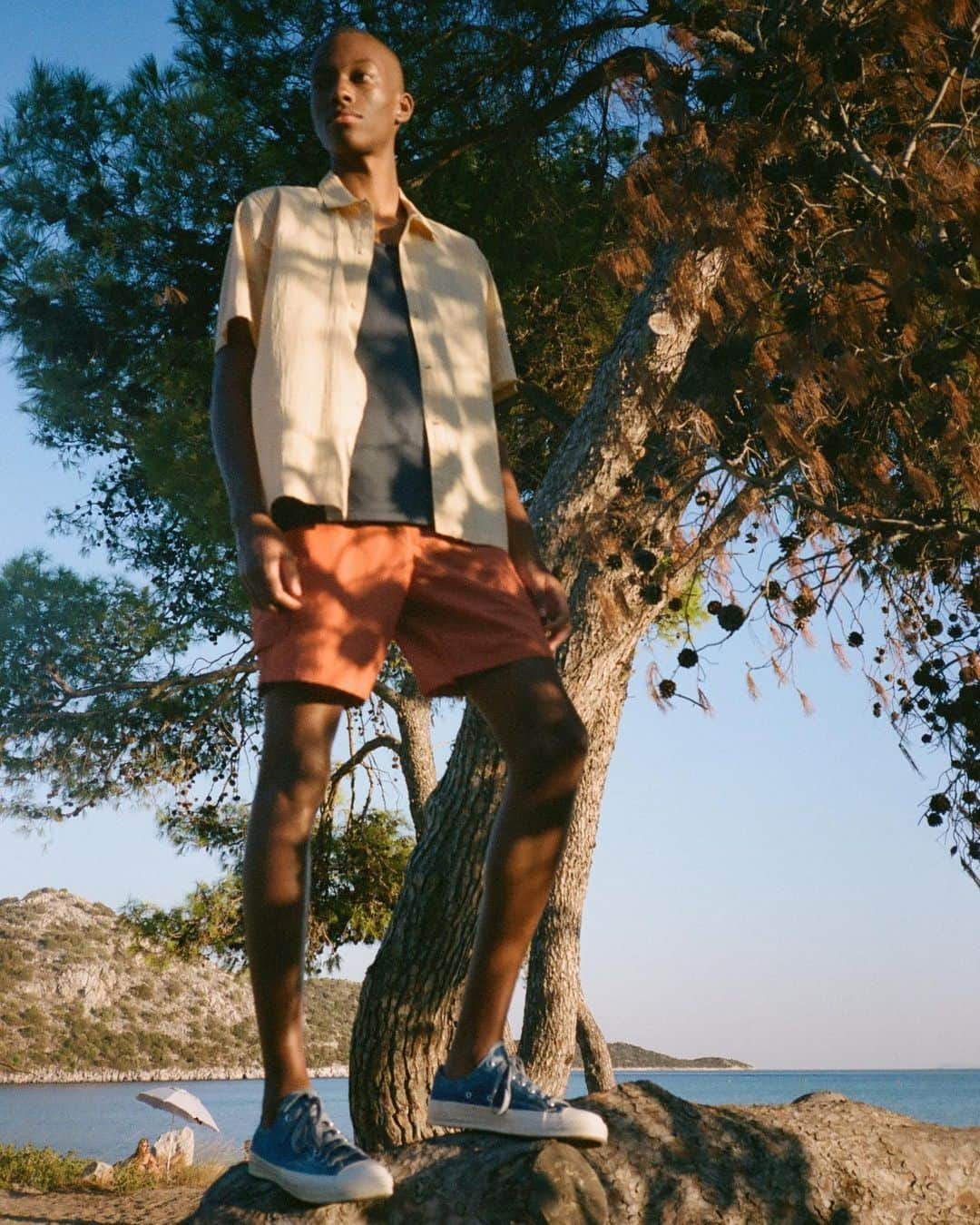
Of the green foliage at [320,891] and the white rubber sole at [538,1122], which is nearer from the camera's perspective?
the white rubber sole at [538,1122]

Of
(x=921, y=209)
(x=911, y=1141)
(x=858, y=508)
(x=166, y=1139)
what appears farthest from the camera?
(x=166, y=1139)

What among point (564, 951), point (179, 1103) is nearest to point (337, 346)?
point (564, 951)

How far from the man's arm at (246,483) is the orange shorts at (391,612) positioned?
1.5 inches

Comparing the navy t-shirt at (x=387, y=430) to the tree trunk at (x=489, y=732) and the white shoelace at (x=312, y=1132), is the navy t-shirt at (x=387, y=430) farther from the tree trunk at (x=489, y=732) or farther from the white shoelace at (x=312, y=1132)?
the tree trunk at (x=489, y=732)

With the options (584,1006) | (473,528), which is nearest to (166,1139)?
(584,1006)

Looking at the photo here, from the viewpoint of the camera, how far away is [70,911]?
56438 millimetres

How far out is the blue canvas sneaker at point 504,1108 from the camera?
198 cm

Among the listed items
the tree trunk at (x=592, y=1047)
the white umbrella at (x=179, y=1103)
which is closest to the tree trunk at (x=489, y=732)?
the tree trunk at (x=592, y=1047)

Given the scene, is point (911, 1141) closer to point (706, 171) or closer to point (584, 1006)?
point (706, 171)

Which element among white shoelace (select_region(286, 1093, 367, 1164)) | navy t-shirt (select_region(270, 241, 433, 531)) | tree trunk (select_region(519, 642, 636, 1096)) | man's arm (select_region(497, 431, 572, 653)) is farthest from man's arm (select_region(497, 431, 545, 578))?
tree trunk (select_region(519, 642, 636, 1096))

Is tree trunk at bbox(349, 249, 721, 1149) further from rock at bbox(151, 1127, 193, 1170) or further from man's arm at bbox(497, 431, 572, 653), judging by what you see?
rock at bbox(151, 1127, 193, 1170)

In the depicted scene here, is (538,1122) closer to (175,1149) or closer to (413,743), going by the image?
(413,743)

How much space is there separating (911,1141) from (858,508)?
163 cm

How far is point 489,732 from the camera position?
3.70 m
